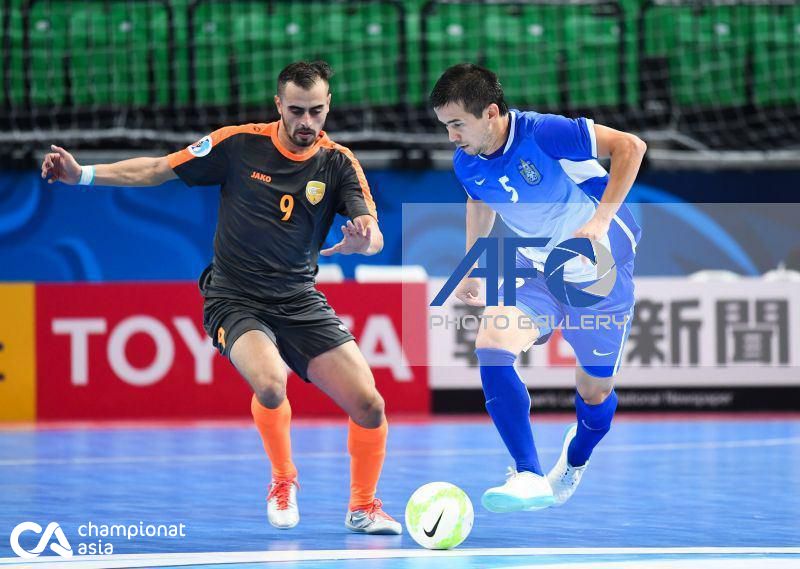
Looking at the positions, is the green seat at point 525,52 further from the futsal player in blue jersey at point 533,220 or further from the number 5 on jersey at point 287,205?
the number 5 on jersey at point 287,205

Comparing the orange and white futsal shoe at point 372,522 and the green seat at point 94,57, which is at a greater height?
the green seat at point 94,57

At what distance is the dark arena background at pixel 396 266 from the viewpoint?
8.36 meters

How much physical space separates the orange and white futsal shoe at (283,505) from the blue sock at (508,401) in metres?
1.04

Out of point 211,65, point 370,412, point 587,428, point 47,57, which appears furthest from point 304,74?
point 47,57

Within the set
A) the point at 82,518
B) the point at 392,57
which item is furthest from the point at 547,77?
the point at 82,518

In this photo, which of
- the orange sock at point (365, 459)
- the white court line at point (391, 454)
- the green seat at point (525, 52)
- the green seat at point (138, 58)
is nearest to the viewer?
the orange sock at point (365, 459)

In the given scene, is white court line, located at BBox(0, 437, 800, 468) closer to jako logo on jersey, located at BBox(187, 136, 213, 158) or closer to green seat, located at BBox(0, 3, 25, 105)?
jako logo on jersey, located at BBox(187, 136, 213, 158)

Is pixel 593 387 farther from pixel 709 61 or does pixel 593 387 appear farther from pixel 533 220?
pixel 709 61

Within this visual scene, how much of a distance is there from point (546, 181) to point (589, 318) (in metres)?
0.74

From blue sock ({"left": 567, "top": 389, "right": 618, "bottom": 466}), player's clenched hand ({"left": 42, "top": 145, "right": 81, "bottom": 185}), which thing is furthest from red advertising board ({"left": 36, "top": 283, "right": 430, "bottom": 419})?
player's clenched hand ({"left": 42, "top": 145, "right": 81, "bottom": 185})

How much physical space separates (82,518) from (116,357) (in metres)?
5.20

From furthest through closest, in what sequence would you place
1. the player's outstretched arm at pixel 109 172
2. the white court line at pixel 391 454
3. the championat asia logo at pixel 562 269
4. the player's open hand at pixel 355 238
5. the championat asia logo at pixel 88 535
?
the white court line at pixel 391 454 → the championat asia logo at pixel 562 269 → the player's outstretched arm at pixel 109 172 → the player's open hand at pixel 355 238 → the championat asia logo at pixel 88 535

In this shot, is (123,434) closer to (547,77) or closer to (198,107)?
(198,107)

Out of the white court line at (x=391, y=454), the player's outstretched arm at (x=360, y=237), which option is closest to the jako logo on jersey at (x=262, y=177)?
the player's outstretched arm at (x=360, y=237)
